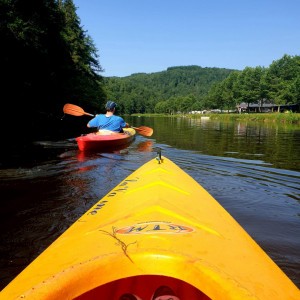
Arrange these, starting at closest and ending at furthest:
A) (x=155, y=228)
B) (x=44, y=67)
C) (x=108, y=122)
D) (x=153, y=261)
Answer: (x=153, y=261) < (x=155, y=228) < (x=108, y=122) < (x=44, y=67)

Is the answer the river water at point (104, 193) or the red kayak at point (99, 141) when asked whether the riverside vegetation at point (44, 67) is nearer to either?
the red kayak at point (99, 141)

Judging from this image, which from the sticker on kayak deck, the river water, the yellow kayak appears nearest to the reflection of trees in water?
the river water

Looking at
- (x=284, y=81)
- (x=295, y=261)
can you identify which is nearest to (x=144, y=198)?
(x=295, y=261)

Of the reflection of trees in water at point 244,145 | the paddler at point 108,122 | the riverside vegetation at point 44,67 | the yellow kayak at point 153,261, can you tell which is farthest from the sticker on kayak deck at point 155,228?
the riverside vegetation at point 44,67

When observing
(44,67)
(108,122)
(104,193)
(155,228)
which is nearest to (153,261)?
(155,228)

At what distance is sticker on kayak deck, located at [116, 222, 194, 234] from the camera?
1.94 m

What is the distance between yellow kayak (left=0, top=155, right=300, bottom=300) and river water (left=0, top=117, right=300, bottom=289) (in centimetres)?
104

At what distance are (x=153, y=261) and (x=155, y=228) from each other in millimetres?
445

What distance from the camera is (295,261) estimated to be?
10.0ft

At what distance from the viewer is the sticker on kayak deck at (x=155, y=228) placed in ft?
6.36

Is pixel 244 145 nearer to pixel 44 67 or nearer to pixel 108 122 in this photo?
pixel 108 122

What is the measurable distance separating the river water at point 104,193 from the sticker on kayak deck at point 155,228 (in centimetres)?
131

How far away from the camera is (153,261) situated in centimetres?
156

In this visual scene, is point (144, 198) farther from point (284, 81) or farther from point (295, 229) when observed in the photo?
point (284, 81)
